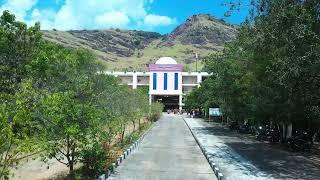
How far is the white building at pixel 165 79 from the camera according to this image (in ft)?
393

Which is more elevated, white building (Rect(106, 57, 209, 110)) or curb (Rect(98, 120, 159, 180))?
white building (Rect(106, 57, 209, 110))

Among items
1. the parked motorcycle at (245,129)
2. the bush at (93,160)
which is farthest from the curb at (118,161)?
the parked motorcycle at (245,129)

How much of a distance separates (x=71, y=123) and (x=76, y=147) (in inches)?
43.6

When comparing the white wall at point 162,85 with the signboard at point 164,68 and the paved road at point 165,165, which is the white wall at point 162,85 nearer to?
the signboard at point 164,68

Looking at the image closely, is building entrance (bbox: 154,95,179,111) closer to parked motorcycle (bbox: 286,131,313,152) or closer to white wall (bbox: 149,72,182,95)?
white wall (bbox: 149,72,182,95)

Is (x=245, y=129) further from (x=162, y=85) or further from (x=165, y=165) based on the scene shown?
(x=162, y=85)

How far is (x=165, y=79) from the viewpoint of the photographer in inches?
4779

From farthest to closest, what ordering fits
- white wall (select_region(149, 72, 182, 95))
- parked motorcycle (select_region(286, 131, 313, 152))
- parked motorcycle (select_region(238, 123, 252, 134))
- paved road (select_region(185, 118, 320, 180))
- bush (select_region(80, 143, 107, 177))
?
white wall (select_region(149, 72, 182, 95))
parked motorcycle (select_region(238, 123, 252, 134))
parked motorcycle (select_region(286, 131, 313, 152))
paved road (select_region(185, 118, 320, 180))
bush (select_region(80, 143, 107, 177))

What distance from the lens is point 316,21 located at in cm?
1906

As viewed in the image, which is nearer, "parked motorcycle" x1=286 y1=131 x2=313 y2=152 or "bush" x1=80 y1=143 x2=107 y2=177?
"bush" x1=80 y1=143 x2=107 y2=177

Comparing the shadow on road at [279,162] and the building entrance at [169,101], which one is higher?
the building entrance at [169,101]

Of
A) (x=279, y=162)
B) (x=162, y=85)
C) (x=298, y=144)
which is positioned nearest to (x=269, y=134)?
(x=298, y=144)

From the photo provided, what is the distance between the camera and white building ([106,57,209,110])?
120 m

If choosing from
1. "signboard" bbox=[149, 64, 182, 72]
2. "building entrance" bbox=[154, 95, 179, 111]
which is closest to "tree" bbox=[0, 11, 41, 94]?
"signboard" bbox=[149, 64, 182, 72]
